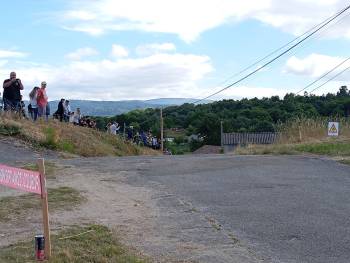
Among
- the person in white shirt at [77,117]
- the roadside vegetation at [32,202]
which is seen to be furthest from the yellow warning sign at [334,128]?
the roadside vegetation at [32,202]

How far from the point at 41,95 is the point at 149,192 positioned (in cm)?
1103

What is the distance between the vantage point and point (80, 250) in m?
6.11

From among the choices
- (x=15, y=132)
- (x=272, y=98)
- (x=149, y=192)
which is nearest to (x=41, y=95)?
(x=15, y=132)

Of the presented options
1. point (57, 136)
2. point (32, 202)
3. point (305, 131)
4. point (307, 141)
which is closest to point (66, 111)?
point (57, 136)

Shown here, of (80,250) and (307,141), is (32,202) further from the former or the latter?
(307,141)

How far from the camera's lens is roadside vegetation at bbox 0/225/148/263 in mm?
5785

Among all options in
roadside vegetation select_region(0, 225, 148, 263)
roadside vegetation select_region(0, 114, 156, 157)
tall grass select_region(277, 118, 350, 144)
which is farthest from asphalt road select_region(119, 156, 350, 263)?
A: tall grass select_region(277, 118, 350, 144)

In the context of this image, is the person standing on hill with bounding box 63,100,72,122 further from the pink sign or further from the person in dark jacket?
the pink sign

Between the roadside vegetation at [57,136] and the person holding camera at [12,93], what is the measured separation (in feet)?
1.99

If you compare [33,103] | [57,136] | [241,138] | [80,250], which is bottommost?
[80,250]

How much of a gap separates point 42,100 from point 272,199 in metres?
12.9

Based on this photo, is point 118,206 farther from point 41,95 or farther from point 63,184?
point 41,95

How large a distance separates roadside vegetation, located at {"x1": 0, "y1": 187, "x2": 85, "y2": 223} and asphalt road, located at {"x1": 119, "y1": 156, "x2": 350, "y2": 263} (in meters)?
1.54

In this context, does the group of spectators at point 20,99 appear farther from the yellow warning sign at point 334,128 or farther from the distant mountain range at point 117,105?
the distant mountain range at point 117,105
